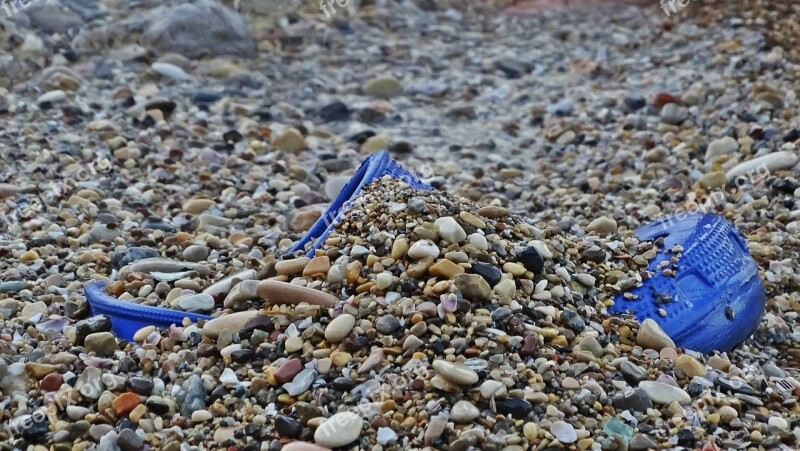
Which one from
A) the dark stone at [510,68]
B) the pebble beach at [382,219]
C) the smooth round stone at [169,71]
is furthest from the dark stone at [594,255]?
the dark stone at [510,68]

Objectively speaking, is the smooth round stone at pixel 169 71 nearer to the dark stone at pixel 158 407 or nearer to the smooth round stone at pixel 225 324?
the smooth round stone at pixel 225 324

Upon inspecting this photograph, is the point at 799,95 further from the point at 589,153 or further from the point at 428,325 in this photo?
the point at 428,325

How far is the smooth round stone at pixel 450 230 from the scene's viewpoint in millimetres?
2707

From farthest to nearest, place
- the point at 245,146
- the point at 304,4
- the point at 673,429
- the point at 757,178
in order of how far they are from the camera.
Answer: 1. the point at 304,4
2. the point at 245,146
3. the point at 757,178
4. the point at 673,429

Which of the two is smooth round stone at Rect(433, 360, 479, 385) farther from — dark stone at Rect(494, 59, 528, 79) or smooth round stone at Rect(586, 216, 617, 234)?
dark stone at Rect(494, 59, 528, 79)

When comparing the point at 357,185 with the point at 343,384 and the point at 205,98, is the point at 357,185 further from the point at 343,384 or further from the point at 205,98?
the point at 205,98

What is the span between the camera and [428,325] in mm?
2461

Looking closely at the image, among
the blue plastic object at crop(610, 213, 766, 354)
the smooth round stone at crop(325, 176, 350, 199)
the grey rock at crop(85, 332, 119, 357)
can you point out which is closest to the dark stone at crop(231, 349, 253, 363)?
the grey rock at crop(85, 332, 119, 357)

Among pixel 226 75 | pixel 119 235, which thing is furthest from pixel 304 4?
pixel 119 235

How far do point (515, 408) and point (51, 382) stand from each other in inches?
50.2

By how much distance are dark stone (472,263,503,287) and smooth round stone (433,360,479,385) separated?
37cm

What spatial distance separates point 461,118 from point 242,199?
7.04ft

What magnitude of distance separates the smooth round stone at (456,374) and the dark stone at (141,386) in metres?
0.77

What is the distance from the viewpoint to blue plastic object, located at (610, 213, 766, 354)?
2.79 m
